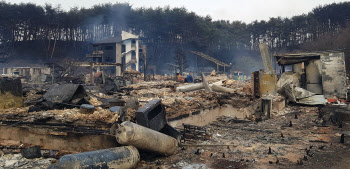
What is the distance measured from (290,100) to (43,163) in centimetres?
1210

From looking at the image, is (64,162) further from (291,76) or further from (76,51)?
(76,51)

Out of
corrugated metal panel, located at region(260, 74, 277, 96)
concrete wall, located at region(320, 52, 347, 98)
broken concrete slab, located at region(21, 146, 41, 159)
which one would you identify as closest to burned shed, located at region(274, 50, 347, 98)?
concrete wall, located at region(320, 52, 347, 98)

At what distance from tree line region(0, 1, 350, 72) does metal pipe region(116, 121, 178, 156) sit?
1559 inches

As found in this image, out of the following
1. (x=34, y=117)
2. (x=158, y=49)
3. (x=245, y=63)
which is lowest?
(x=34, y=117)

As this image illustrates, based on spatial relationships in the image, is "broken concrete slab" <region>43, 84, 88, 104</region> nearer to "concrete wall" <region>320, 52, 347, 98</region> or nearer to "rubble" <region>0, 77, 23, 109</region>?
"rubble" <region>0, 77, 23, 109</region>

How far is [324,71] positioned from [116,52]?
31763mm

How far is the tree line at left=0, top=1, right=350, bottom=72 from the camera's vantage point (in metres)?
41.1

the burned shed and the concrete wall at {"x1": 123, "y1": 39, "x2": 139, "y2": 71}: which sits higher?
the concrete wall at {"x1": 123, "y1": 39, "x2": 139, "y2": 71}

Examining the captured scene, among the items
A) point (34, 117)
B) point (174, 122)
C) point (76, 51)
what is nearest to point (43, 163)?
point (34, 117)

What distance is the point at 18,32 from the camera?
41.9m

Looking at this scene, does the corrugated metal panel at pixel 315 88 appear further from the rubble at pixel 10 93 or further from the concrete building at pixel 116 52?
the concrete building at pixel 116 52

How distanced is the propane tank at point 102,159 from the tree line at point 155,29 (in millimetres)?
40239

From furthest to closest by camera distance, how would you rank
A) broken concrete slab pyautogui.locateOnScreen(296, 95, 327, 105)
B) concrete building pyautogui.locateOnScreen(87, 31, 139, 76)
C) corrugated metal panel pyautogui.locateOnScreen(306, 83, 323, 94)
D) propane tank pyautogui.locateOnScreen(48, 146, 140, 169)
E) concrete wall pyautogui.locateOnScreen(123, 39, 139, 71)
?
concrete wall pyautogui.locateOnScreen(123, 39, 139, 71) → concrete building pyautogui.locateOnScreen(87, 31, 139, 76) → corrugated metal panel pyautogui.locateOnScreen(306, 83, 323, 94) → broken concrete slab pyautogui.locateOnScreen(296, 95, 327, 105) → propane tank pyautogui.locateOnScreen(48, 146, 140, 169)

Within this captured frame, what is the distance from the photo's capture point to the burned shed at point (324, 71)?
554 inches
